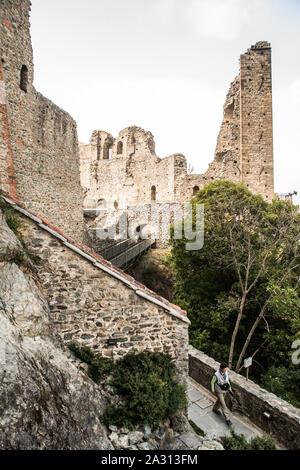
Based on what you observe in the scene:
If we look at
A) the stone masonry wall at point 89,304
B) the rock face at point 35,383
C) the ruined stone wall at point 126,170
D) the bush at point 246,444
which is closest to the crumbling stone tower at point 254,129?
the ruined stone wall at point 126,170

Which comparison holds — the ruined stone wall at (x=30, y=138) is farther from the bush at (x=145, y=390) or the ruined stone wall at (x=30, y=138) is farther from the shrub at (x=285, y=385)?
the shrub at (x=285, y=385)

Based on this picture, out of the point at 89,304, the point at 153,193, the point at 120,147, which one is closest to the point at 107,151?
the point at 120,147

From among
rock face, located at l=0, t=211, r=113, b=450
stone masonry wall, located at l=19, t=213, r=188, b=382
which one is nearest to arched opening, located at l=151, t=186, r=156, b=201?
stone masonry wall, located at l=19, t=213, r=188, b=382

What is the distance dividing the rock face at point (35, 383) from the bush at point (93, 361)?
0.28 metres

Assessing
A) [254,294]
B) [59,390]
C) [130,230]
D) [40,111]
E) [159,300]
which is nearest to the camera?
[59,390]

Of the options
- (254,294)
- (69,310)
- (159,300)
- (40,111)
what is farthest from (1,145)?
(254,294)

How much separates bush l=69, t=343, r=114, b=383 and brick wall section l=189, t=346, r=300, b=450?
428 cm

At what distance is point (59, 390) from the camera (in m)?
4.00

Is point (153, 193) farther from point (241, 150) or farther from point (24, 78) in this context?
point (24, 78)

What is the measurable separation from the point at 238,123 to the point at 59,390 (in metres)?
22.9

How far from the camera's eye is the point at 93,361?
4988 millimetres

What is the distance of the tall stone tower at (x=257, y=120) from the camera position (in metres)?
20.5
